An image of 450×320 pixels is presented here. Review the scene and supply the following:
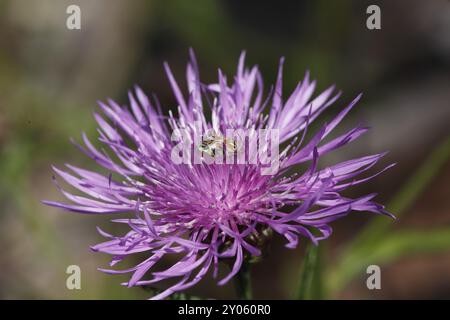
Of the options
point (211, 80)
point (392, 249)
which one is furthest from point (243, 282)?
point (211, 80)

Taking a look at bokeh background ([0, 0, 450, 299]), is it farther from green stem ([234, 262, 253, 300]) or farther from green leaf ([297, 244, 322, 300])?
green stem ([234, 262, 253, 300])

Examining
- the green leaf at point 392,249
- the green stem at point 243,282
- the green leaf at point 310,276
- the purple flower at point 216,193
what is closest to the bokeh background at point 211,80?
the green leaf at point 392,249

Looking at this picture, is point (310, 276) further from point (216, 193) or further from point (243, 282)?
point (216, 193)

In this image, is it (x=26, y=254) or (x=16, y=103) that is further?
(x=16, y=103)

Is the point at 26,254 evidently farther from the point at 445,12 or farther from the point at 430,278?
the point at 445,12
